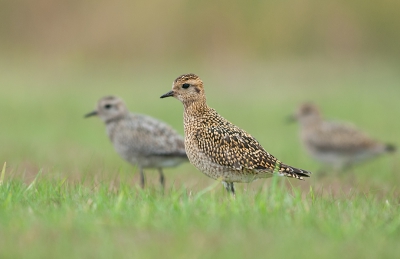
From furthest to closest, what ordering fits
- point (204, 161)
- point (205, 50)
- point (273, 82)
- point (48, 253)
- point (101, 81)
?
point (205, 50), point (273, 82), point (101, 81), point (204, 161), point (48, 253)

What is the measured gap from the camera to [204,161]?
761 cm

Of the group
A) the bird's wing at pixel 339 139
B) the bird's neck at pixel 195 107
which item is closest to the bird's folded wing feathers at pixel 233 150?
the bird's neck at pixel 195 107

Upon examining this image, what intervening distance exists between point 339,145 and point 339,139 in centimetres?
16

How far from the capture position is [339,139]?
44.9 ft

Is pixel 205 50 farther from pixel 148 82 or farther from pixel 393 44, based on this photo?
pixel 393 44

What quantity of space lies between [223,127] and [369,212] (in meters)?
2.23

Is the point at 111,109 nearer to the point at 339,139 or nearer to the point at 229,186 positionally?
the point at 229,186

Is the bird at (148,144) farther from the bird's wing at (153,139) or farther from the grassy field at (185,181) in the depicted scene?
the grassy field at (185,181)

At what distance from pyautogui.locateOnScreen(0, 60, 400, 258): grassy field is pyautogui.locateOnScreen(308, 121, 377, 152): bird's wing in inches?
19.7

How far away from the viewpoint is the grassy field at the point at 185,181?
514 centimetres

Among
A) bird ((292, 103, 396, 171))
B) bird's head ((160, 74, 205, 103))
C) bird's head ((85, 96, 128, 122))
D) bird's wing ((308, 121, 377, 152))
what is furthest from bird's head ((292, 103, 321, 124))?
bird's head ((160, 74, 205, 103))

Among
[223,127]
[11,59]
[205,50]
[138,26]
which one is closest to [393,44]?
[205,50]

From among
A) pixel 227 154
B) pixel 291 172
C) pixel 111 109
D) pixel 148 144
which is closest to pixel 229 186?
pixel 227 154

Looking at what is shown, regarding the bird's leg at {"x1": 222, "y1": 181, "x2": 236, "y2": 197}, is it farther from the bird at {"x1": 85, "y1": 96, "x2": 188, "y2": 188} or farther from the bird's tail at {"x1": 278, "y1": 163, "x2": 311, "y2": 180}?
the bird at {"x1": 85, "y1": 96, "x2": 188, "y2": 188}
